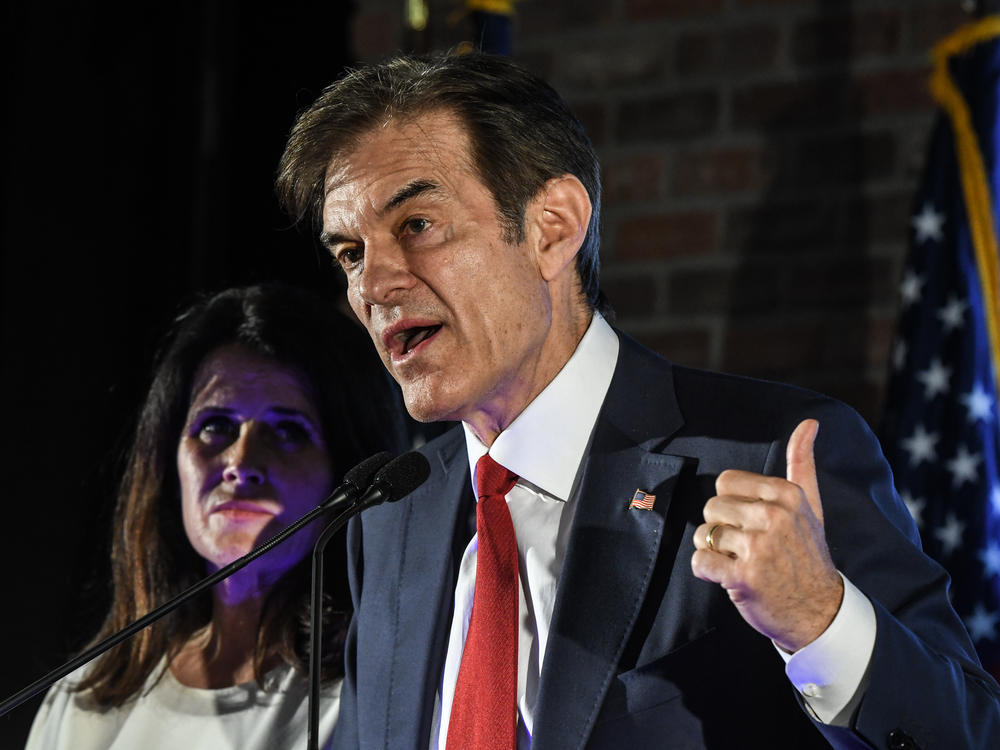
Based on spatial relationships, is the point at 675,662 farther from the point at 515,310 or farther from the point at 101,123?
the point at 101,123

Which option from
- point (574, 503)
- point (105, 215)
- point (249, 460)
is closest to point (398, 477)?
point (574, 503)

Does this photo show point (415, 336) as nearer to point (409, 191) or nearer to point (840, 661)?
point (409, 191)

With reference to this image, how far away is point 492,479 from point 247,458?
53 cm

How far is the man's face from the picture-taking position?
5.72 feet

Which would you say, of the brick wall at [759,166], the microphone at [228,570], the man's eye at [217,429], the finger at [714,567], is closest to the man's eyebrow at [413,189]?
the microphone at [228,570]

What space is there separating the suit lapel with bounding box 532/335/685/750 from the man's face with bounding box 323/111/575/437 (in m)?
0.15

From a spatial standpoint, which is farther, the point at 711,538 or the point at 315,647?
the point at 315,647

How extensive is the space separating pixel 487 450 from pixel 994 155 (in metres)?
1.16

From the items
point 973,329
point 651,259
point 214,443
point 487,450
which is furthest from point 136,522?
point 973,329

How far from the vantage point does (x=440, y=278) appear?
1746 mm

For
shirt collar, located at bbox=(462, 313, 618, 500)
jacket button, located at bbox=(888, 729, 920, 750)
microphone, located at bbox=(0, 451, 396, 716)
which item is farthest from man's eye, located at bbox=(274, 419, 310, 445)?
jacket button, located at bbox=(888, 729, 920, 750)

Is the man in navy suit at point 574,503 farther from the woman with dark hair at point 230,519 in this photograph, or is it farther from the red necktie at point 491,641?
the woman with dark hair at point 230,519

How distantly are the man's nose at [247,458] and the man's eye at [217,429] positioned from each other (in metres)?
0.02

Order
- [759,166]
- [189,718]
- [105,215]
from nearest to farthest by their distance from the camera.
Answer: [189,718]
[759,166]
[105,215]
